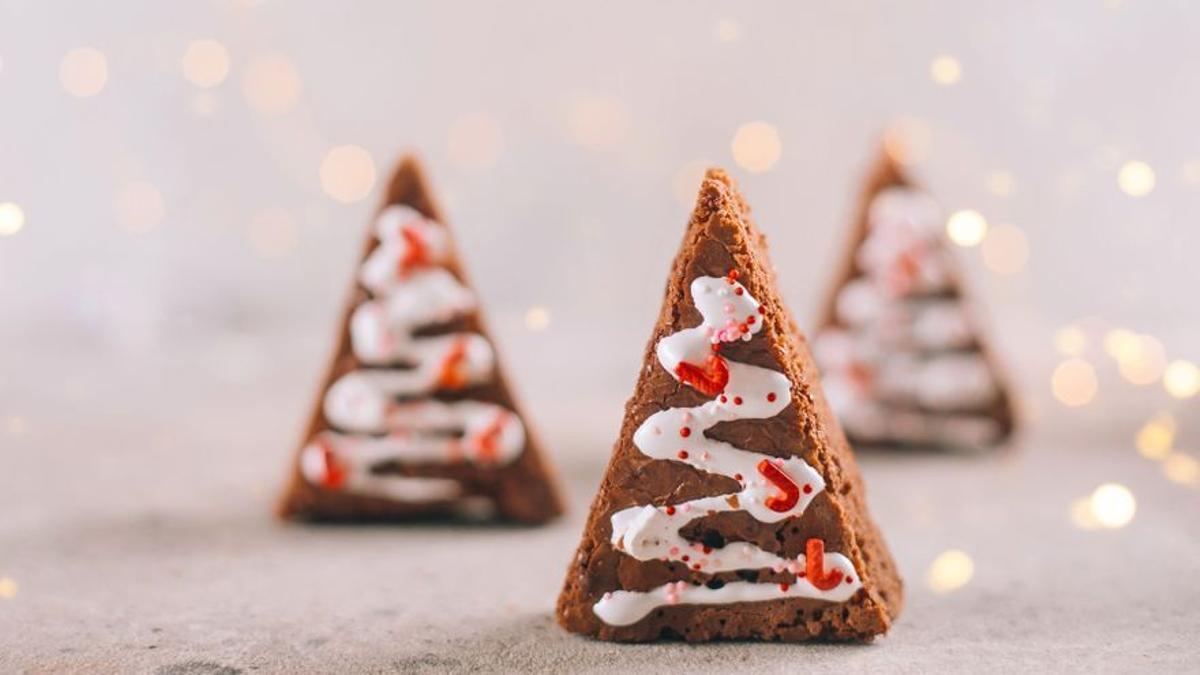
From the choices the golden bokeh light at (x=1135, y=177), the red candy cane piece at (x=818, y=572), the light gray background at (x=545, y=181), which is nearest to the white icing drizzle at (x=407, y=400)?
the light gray background at (x=545, y=181)

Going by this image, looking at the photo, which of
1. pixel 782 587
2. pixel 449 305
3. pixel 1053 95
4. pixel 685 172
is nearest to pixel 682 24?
pixel 685 172

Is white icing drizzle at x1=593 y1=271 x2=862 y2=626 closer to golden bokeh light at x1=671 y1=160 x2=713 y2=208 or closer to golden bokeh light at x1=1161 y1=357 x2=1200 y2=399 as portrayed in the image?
golden bokeh light at x1=1161 y1=357 x2=1200 y2=399

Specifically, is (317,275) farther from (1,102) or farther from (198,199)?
(1,102)

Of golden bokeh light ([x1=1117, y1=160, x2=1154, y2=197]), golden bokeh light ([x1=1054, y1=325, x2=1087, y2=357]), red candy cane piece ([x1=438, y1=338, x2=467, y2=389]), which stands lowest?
golden bokeh light ([x1=1054, y1=325, x2=1087, y2=357])

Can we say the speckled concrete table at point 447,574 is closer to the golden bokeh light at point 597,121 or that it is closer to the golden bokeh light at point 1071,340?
the golden bokeh light at point 1071,340

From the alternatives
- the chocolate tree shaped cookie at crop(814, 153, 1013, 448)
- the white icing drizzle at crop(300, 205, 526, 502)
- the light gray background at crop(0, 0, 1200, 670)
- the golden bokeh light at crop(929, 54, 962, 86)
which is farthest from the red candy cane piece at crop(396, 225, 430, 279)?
the golden bokeh light at crop(929, 54, 962, 86)

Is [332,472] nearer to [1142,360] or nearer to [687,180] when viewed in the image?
[687,180]
